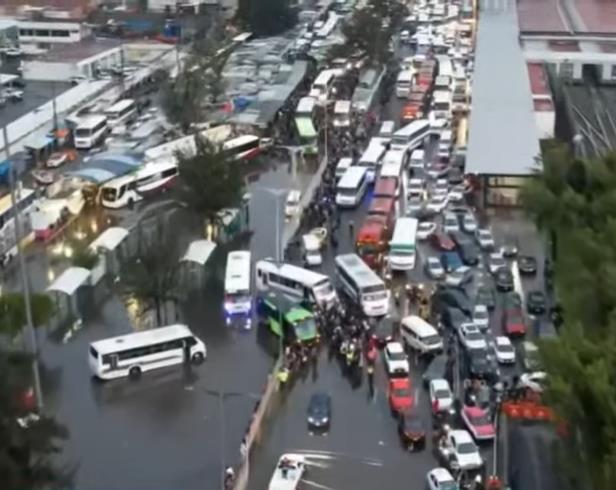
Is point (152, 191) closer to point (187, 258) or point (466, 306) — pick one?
point (187, 258)

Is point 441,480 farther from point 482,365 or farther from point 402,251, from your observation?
point 402,251

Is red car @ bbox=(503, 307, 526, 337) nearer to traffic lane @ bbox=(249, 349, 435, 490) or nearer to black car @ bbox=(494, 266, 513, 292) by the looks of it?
black car @ bbox=(494, 266, 513, 292)

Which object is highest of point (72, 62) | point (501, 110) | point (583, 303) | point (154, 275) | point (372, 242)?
point (583, 303)

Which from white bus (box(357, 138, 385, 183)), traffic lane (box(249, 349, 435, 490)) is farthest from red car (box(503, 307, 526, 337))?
white bus (box(357, 138, 385, 183))

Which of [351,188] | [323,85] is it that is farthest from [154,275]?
[323,85]

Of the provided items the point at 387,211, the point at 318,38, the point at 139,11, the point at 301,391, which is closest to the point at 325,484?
the point at 301,391

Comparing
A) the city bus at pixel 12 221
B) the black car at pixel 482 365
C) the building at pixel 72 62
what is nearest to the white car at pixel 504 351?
the black car at pixel 482 365
